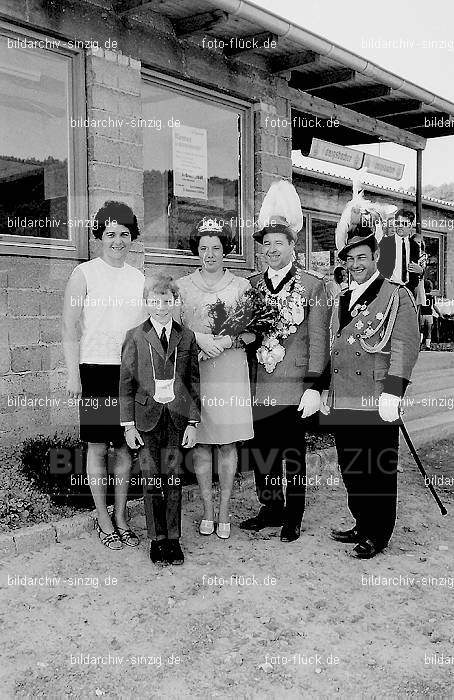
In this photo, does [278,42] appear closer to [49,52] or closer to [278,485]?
[49,52]

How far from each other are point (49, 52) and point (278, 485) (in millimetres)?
3765

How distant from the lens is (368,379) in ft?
13.1

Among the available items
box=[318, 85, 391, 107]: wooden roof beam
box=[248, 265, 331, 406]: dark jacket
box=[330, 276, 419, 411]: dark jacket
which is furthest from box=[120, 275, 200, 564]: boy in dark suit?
box=[318, 85, 391, 107]: wooden roof beam

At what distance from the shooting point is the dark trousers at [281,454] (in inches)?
165

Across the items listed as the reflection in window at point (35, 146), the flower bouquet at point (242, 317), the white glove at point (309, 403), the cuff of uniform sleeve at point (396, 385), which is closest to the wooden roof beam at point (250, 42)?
the reflection in window at point (35, 146)

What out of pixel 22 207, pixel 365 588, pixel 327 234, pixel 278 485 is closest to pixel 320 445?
pixel 278 485

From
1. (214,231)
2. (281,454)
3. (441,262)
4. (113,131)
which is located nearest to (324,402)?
(281,454)

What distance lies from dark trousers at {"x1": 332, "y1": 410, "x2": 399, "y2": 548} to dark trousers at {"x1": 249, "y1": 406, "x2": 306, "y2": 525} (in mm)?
258

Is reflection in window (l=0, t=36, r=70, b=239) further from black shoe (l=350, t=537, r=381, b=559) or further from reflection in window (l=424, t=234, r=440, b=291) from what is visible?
reflection in window (l=424, t=234, r=440, b=291)

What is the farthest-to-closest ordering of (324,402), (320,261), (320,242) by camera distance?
(320,261) → (320,242) → (324,402)

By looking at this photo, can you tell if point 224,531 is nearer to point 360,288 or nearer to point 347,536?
point 347,536

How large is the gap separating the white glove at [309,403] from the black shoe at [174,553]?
41.9 inches

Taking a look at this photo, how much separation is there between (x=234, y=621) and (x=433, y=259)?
14.5 meters

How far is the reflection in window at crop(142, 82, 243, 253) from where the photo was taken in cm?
625
